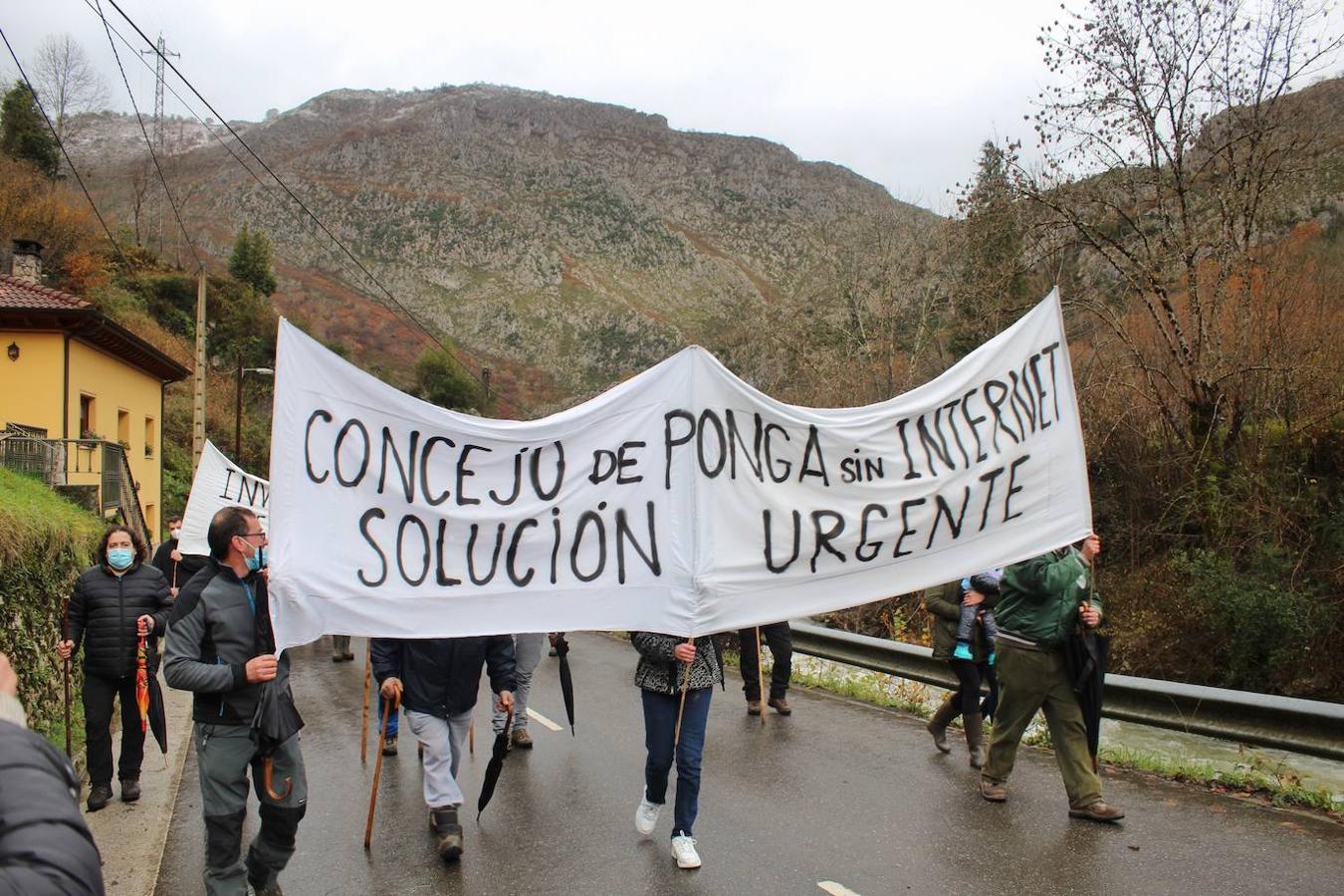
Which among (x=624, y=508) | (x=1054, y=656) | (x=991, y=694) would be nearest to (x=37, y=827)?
(x=624, y=508)

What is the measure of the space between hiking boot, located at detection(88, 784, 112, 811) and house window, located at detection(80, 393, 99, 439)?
84.3 ft

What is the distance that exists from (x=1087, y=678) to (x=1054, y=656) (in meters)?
0.22

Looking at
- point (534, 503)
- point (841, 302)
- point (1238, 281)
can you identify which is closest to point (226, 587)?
point (534, 503)

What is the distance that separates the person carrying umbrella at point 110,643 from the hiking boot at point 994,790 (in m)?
5.75

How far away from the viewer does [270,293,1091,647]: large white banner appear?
16.1ft

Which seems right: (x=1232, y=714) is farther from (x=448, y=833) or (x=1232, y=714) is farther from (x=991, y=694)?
(x=448, y=833)

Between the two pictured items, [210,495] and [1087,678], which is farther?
[210,495]

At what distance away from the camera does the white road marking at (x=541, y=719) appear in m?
9.14

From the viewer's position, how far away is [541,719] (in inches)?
373

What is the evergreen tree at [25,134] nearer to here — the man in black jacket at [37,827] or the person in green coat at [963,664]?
the person in green coat at [963,664]

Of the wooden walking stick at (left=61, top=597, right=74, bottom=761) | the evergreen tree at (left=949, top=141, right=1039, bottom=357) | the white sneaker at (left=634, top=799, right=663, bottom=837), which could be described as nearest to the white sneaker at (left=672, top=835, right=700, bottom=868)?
the white sneaker at (left=634, top=799, right=663, bottom=837)

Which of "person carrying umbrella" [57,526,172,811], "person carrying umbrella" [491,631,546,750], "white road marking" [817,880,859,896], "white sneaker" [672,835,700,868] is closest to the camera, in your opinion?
"white road marking" [817,880,859,896]

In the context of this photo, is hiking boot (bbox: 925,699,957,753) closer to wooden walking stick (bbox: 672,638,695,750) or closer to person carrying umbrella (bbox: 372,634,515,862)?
wooden walking stick (bbox: 672,638,695,750)

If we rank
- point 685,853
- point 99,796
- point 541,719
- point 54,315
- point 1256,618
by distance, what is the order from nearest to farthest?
point 685,853
point 99,796
point 541,719
point 1256,618
point 54,315
